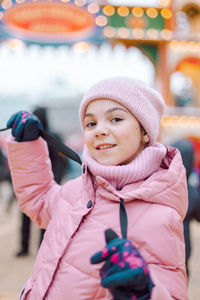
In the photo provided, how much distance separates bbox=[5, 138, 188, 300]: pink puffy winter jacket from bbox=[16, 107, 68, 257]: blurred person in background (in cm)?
155

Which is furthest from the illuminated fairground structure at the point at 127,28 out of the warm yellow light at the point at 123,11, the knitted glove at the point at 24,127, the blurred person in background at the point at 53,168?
the knitted glove at the point at 24,127

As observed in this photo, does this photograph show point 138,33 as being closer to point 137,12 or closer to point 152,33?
point 152,33

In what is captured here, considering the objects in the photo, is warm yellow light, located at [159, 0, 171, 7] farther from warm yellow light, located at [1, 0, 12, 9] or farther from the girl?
the girl

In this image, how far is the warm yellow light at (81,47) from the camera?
6.90 metres

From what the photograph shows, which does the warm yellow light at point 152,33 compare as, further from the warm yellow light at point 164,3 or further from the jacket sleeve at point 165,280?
the jacket sleeve at point 165,280

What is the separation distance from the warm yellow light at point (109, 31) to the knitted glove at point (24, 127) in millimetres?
6426

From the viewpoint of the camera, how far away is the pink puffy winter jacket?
2.85ft

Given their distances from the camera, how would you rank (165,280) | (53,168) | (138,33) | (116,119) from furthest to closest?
(138,33), (53,168), (116,119), (165,280)

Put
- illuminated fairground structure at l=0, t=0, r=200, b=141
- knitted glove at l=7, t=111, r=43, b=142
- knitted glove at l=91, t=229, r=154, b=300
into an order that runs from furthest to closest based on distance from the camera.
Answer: illuminated fairground structure at l=0, t=0, r=200, b=141 < knitted glove at l=7, t=111, r=43, b=142 < knitted glove at l=91, t=229, r=154, b=300

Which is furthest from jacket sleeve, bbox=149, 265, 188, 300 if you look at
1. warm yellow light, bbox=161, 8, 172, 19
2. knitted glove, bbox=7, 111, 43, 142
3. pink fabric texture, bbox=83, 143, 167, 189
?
warm yellow light, bbox=161, 8, 172, 19

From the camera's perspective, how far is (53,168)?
2.66 meters

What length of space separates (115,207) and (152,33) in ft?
23.6

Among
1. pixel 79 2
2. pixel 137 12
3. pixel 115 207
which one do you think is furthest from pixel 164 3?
pixel 115 207

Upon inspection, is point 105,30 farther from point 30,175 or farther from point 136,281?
point 136,281
